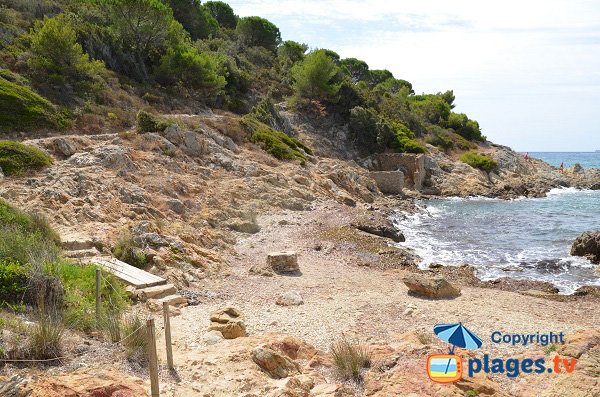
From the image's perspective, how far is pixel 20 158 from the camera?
19.3m

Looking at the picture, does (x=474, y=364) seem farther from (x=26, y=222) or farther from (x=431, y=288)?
(x=26, y=222)

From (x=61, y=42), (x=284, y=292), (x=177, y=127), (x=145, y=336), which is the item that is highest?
(x=61, y=42)

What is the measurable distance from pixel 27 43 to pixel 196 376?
33056mm

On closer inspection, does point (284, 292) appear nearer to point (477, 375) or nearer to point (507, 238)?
point (477, 375)

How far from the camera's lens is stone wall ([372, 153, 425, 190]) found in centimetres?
4425

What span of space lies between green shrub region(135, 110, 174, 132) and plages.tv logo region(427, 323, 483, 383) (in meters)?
22.2

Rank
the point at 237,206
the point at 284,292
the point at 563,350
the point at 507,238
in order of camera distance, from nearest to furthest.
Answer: the point at 563,350
the point at 284,292
the point at 237,206
the point at 507,238

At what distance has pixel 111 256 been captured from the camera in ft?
48.5

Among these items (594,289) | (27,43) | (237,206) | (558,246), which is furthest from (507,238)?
(27,43)

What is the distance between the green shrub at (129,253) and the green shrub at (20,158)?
6761 millimetres

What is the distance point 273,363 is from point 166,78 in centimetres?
3614

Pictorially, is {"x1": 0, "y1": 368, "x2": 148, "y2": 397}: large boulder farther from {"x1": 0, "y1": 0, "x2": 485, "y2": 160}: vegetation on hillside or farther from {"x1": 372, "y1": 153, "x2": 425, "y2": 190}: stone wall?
{"x1": 372, "y1": 153, "x2": 425, "y2": 190}: stone wall

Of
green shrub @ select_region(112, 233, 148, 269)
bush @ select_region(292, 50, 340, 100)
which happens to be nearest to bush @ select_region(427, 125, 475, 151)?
bush @ select_region(292, 50, 340, 100)

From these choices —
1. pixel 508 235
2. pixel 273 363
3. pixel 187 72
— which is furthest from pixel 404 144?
pixel 273 363
